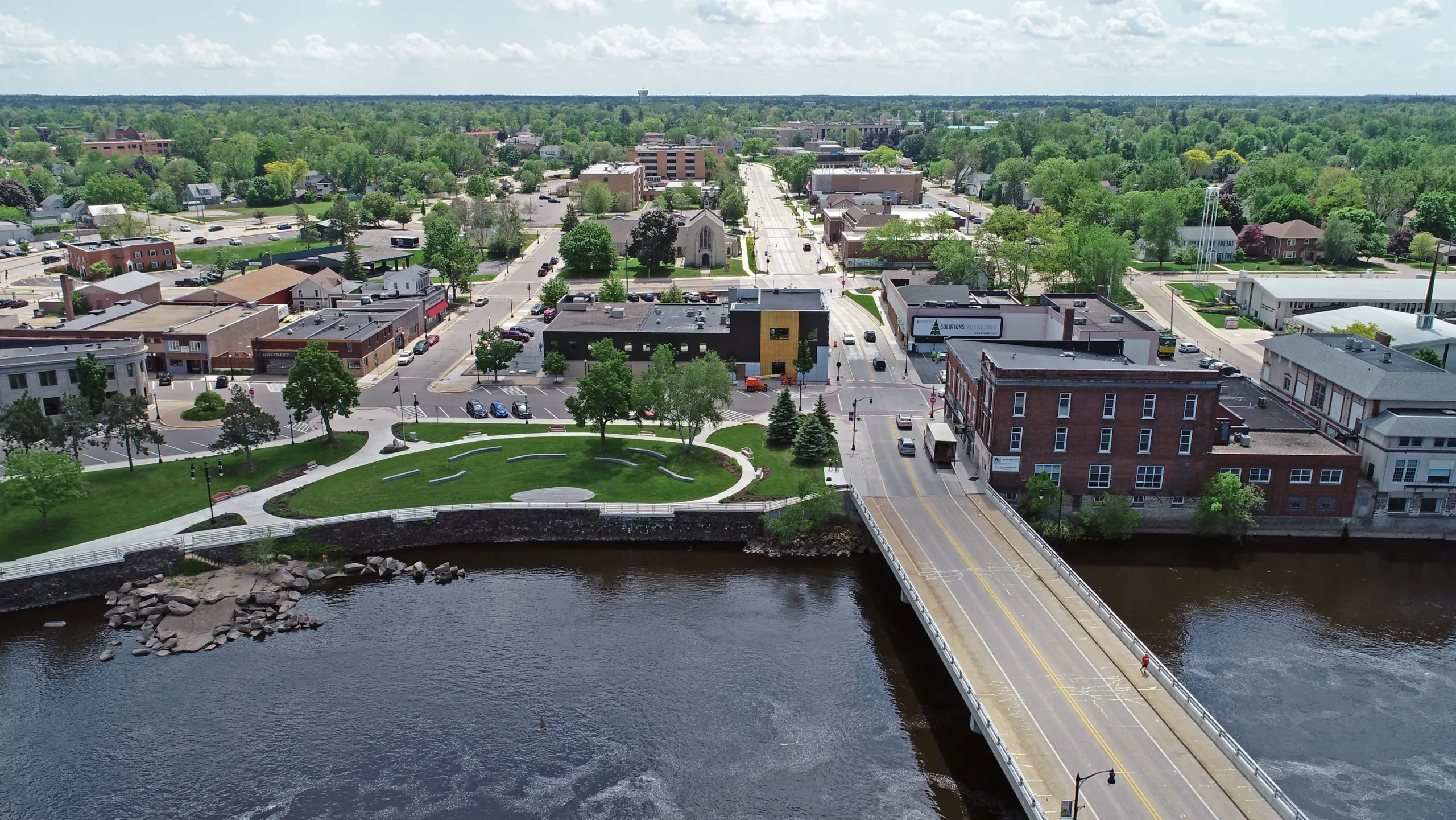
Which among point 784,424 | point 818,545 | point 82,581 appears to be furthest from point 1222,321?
point 82,581

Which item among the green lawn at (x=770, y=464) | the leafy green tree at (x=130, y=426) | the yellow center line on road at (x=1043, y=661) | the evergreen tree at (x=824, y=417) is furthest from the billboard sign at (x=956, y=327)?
the leafy green tree at (x=130, y=426)

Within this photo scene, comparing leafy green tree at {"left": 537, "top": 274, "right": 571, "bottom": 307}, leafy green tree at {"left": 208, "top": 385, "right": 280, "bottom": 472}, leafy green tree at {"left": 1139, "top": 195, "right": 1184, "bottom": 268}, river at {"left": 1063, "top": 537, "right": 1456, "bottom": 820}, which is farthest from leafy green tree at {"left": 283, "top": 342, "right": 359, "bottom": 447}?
leafy green tree at {"left": 1139, "top": 195, "right": 1184, "bottom": 268}

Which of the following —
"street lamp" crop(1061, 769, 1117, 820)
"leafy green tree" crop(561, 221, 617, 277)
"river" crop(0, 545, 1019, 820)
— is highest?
"leafy green tree" crop(561, 221, 617, 277)

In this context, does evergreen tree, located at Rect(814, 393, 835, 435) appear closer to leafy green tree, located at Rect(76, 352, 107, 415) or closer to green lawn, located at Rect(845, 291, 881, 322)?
green lawn, located at Rect(845, 291, 881, 322)

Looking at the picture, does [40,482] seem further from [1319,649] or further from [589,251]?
[589,251]

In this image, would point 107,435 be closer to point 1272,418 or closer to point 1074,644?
point 1074,644

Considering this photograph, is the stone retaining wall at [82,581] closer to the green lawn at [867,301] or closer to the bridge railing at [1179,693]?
the bridge railing at [1179,693]
